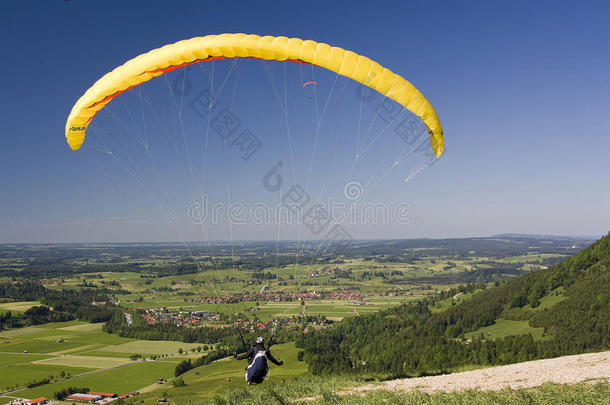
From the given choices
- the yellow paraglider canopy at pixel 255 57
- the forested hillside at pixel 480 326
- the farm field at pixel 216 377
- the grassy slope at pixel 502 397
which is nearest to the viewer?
the grassy slope at pixel 502 397

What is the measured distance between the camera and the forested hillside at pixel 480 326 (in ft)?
164

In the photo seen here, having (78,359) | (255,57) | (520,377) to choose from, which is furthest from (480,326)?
(255,57)

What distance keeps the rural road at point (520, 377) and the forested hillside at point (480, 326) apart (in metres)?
23.1

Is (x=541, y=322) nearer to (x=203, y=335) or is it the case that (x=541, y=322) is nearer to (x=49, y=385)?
(x=203, y=335)

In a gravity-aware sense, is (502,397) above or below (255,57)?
below

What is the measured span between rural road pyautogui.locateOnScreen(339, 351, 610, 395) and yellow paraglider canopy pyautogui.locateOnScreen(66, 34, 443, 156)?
393 inches

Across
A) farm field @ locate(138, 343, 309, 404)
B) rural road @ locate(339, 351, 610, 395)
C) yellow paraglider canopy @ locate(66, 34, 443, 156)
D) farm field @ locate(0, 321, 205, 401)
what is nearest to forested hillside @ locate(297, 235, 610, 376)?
farm field @ locate(138, 343, 309, 404)

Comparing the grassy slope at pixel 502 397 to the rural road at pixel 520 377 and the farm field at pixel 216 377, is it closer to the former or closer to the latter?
→ the rural road at pixel 520 377

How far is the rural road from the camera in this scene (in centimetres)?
1275

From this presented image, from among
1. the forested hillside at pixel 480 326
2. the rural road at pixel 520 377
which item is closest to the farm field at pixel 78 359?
the forested hillside at pixel 480 326

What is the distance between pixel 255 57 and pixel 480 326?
251 ft

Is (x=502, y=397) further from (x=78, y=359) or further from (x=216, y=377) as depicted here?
(x=78, y=359)

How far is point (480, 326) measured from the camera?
7144cm

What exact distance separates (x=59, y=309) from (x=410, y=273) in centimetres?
12909
